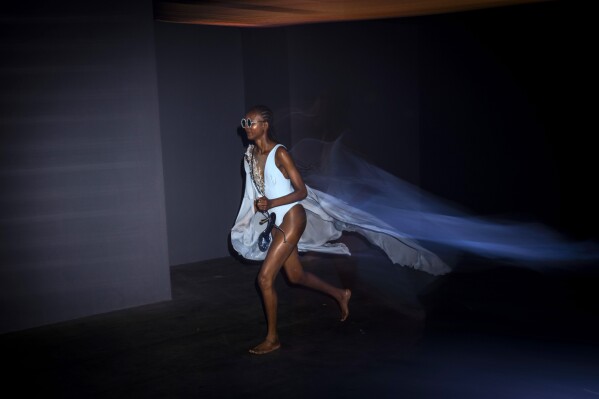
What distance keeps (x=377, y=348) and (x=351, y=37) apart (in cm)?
460

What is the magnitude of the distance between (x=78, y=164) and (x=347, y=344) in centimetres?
287

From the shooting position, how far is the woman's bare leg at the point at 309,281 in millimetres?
5430

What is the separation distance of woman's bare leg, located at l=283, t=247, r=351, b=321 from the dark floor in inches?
7.5

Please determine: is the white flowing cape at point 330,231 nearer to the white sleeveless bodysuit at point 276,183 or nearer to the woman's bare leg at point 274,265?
the white sleeveless bodysuit at point 276,183

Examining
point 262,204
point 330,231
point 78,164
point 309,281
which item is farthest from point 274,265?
point 78,164

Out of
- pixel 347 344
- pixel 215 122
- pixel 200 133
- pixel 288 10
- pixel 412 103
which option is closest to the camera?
pixel 347 344

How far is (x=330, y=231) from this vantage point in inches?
258

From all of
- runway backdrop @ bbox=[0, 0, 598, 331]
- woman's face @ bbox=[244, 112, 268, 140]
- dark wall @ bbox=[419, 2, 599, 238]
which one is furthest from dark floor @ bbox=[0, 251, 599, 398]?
woman's face @ bbox=[244, 112, 268, 140]

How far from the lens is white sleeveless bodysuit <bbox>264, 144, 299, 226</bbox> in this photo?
516 centimetres

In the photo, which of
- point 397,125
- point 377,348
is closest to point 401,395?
point 377,348

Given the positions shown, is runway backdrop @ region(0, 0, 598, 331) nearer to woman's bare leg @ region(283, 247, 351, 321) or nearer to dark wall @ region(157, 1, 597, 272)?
dark wall @ region(157, 1, 597, 272)

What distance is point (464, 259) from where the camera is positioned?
25.7ft

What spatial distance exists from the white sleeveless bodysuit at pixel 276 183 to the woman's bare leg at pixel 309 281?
14.6 inches

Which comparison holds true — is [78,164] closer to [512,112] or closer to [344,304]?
[344,304]
